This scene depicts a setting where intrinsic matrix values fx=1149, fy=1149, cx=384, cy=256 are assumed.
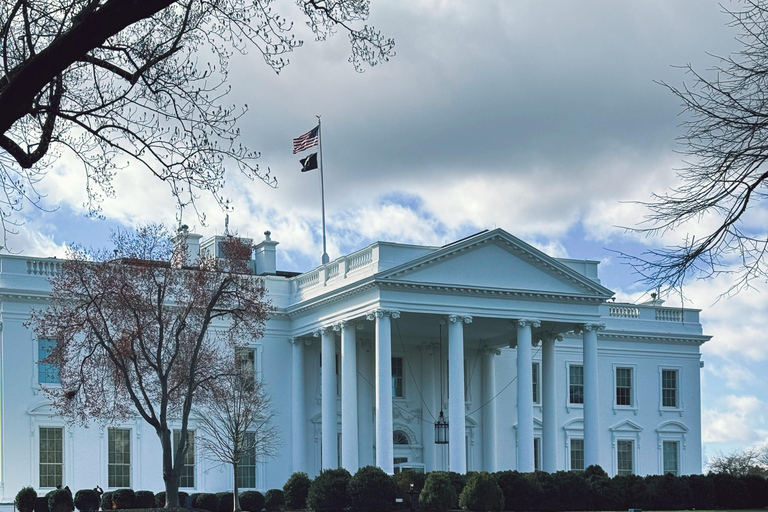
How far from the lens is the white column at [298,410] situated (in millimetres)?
47406

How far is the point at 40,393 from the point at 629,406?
27.1 m

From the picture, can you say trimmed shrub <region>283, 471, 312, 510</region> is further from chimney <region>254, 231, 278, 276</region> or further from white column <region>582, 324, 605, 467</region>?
chimney <region>254, 231, 278, 276</region>

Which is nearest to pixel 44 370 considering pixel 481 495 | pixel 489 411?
pixel 481 495

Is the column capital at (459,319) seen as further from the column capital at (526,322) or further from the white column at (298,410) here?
the white column at (298,410)

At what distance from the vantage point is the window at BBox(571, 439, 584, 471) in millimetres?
53375

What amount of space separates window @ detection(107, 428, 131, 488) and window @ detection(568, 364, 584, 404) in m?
20.7

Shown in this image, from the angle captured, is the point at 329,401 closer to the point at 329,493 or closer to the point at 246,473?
the point at 246,473

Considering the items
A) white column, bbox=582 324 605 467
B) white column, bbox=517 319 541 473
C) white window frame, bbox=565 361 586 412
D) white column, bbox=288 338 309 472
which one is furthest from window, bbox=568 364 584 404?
white column, bbox=288 338 309 472

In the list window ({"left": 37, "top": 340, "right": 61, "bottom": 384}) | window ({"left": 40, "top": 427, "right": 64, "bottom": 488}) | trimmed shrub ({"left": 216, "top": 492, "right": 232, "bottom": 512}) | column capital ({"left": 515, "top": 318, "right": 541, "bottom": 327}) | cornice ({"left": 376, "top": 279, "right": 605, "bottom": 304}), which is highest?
cornice ({"left": 376, "top": 279, "right": 605, "bottom": 304})

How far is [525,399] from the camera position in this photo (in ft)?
144

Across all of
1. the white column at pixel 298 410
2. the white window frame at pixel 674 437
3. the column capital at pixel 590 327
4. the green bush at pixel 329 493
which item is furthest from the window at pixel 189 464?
the white window frame at pixel 674 437

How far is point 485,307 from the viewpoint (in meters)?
43.4

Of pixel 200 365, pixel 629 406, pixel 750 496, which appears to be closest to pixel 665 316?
pixel 629 406

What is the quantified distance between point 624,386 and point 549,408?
380 inches
